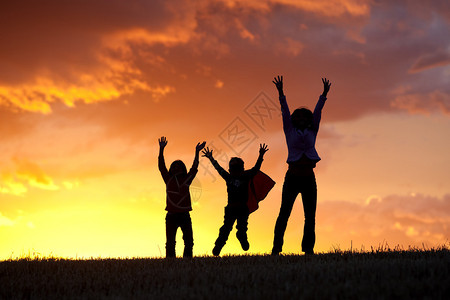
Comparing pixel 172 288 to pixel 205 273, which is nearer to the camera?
pixel 172 288

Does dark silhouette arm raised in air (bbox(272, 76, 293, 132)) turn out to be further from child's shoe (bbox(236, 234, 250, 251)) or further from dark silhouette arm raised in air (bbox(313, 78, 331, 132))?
child's shoe (bbox(236, 234, 250, 251))

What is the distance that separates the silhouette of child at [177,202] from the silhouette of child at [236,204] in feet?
2.24

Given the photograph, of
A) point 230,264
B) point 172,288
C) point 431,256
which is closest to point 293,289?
point 172,288

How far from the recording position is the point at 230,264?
9.44 m

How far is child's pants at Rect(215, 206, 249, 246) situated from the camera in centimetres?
1205

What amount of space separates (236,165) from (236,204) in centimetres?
92

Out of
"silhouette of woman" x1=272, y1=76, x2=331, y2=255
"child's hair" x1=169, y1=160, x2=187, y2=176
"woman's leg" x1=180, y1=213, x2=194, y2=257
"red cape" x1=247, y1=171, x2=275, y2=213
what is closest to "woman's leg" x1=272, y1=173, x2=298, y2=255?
"silhouette of woman" x1=272, y1=76, x2=331, y2=255

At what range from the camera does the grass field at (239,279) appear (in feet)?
21.6

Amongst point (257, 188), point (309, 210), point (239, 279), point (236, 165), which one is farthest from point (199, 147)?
point (239, 279)

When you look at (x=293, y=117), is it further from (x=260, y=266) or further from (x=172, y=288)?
(x=172, y=288)

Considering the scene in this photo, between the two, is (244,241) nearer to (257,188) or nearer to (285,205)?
(257,188)

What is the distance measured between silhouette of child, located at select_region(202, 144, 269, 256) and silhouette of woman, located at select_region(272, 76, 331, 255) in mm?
1859

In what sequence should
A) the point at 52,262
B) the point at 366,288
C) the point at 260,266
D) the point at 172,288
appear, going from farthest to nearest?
the point at 52,262, the point at 260,266, the point at 172,288, the point at 366,288

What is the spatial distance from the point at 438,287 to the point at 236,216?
608 centimetres
